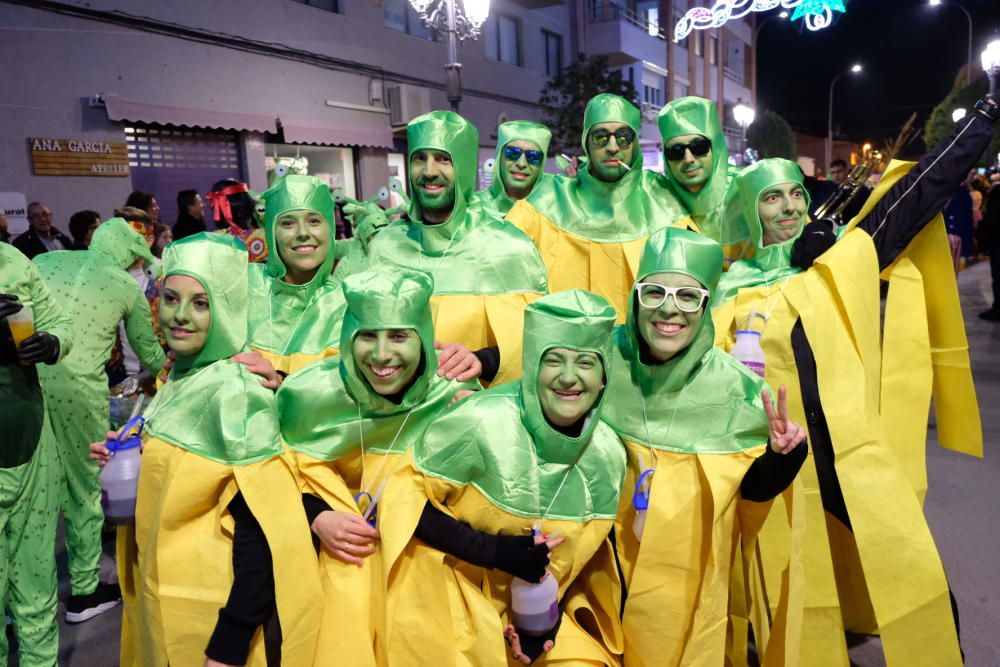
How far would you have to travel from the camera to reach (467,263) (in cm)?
302

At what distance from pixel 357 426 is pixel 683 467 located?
100cm

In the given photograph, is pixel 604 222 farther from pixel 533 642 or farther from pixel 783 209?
pixel 533 642

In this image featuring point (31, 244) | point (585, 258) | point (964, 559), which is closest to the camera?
point (585, 258)

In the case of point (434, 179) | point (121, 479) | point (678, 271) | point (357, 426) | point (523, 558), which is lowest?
point (523, 558)

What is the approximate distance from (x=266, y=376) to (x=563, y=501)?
1004 mm

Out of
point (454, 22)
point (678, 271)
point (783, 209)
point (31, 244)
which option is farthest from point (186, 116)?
point (678, 271)

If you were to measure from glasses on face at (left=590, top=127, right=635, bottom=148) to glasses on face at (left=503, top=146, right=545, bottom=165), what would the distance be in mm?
695

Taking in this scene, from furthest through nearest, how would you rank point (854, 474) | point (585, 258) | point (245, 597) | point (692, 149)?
point (585, 258), point (692, 149), point (854, 474), point (245, 597)

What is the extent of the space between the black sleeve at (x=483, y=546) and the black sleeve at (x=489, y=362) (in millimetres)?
797

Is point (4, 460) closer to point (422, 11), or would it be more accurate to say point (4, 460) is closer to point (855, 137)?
point (422, 11)

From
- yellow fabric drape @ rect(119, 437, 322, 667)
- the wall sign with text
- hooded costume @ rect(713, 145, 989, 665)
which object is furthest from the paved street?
the wall sign with text

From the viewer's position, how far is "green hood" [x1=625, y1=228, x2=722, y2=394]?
2.22 meters

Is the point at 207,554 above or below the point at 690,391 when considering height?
below

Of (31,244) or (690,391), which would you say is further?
(31,244)
